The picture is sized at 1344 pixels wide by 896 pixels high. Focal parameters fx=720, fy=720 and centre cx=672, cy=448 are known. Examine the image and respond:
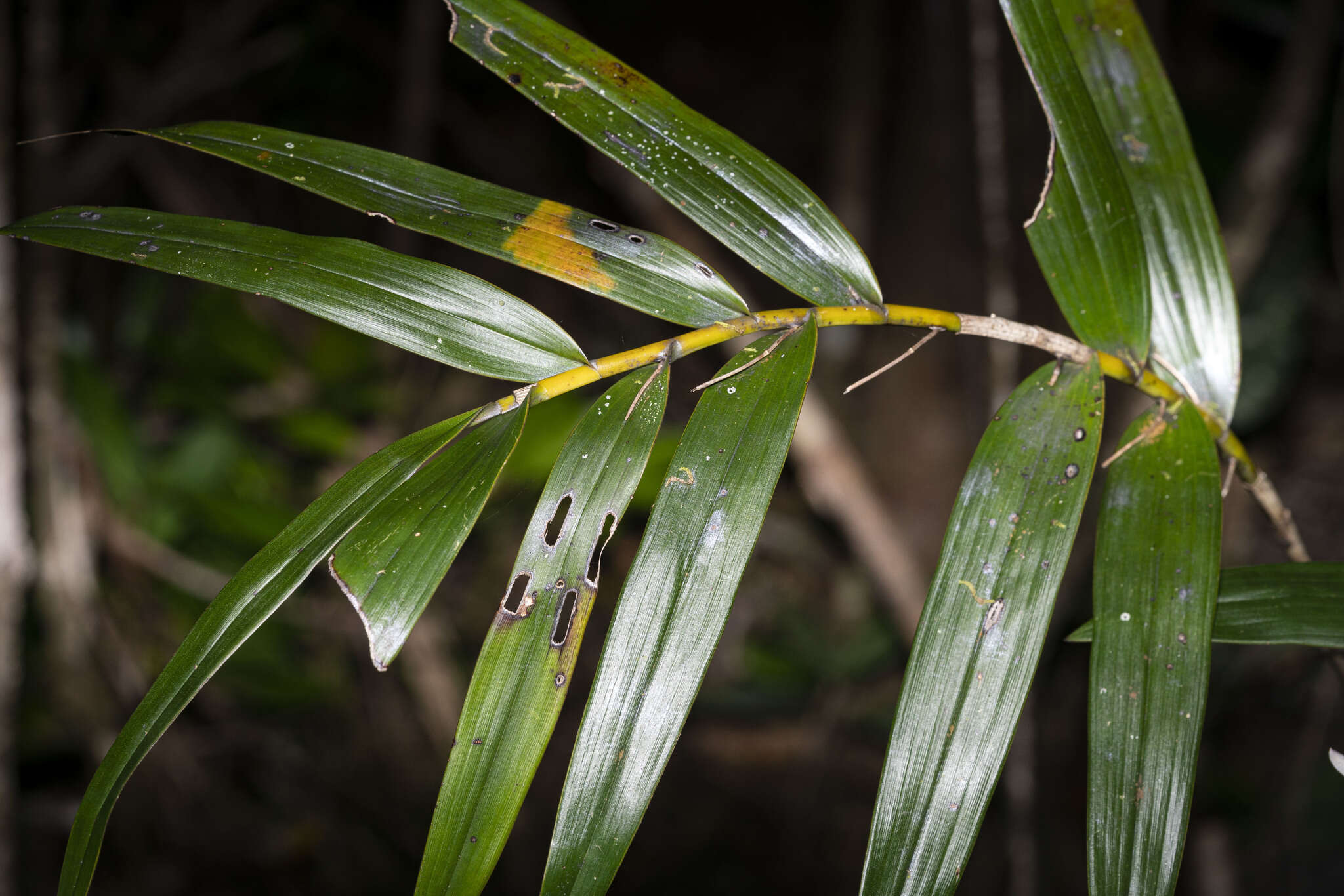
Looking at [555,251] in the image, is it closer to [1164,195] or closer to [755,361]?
[755,361]

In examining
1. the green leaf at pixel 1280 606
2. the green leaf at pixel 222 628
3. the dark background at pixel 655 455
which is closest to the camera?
the green leaf at pixel 222 628

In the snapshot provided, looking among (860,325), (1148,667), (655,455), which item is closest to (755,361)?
(860,325)

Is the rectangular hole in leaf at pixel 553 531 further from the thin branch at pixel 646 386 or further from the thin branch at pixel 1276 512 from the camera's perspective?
the thin branch at pixel 1276 512

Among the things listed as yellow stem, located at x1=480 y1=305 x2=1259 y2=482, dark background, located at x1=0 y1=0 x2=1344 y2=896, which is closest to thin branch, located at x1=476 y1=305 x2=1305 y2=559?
yellow stem, located at x1=480 y1=305 x2=1259 y2=482

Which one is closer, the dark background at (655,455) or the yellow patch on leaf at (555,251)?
the yellow patch on leaf at (555,251)

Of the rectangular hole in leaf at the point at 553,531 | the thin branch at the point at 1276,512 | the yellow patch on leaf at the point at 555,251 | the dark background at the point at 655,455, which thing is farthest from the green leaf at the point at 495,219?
the dark background at the point at 655,455
